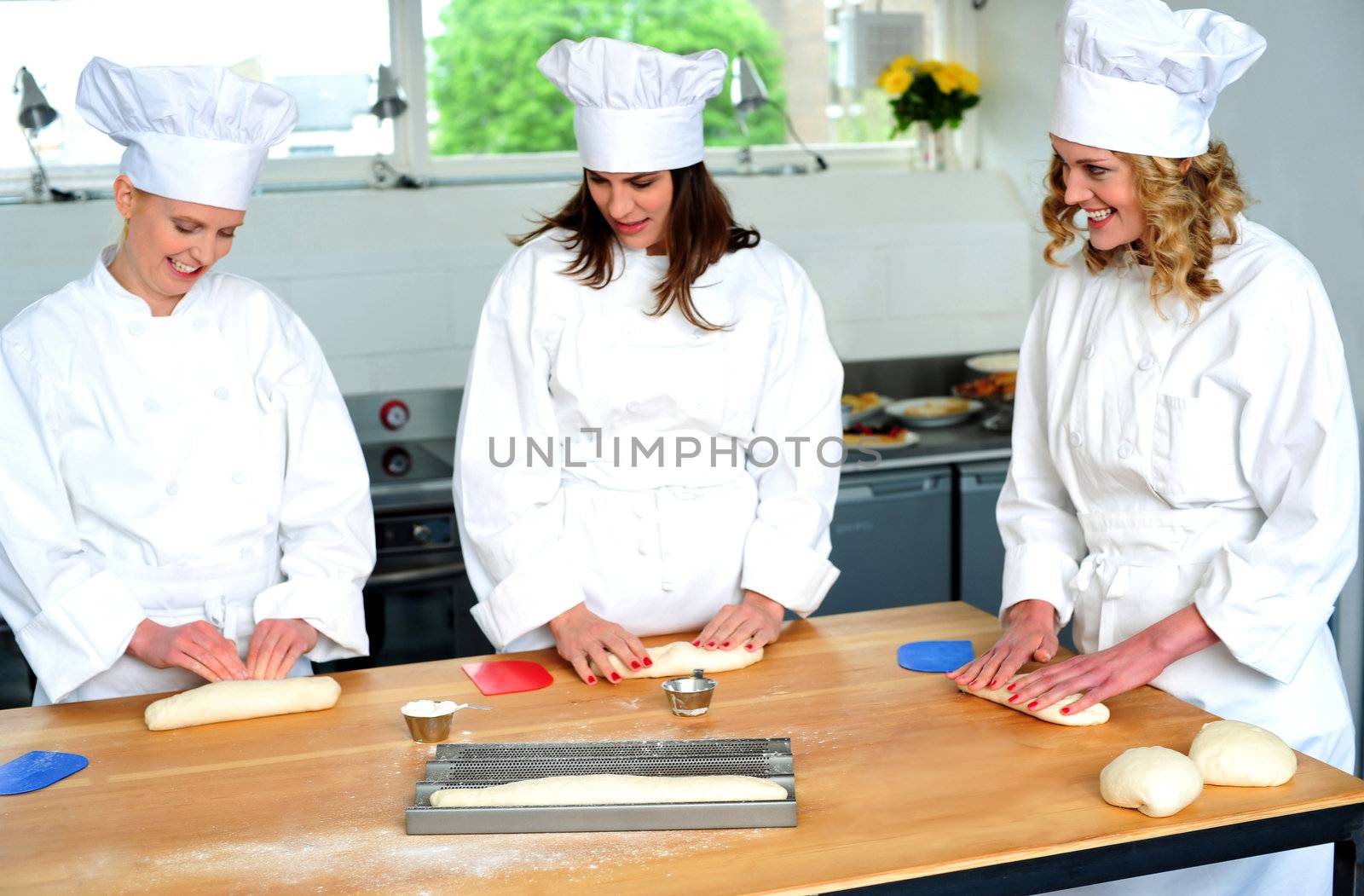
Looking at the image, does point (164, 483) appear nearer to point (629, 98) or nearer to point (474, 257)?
point (629, 98)

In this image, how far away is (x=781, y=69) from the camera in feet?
13.3

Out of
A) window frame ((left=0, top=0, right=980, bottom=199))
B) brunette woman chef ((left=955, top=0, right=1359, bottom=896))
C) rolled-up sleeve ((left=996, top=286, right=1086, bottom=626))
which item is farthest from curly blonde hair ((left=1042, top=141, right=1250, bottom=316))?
window frame ((left=0, top=0, right=980, bottom=199))

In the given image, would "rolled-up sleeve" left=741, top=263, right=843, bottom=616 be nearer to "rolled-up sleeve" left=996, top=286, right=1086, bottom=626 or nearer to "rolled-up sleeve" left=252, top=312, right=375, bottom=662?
Result: "rolled-up sleeve" left=996, top=286, right=1086, bottom=626

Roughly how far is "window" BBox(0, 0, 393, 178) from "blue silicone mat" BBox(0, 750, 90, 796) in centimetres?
216

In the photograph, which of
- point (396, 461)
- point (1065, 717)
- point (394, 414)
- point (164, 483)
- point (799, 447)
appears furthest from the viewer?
point (394, 414)

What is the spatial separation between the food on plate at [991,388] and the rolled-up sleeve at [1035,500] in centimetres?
160

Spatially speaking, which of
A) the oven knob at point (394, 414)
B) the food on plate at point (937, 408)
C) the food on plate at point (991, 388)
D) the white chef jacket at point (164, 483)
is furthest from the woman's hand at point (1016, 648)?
the oven knob at point (394, 414)

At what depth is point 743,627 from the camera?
1.94m

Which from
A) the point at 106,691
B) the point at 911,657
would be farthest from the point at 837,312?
the point at 106,691

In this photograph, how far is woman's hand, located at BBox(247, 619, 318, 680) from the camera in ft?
6.05

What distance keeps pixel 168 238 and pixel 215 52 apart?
1805 millimetres

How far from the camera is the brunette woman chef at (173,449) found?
1837 millimetres

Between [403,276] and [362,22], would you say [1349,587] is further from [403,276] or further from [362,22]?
[362,22]

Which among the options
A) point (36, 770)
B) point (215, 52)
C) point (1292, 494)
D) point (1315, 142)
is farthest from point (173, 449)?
point (1315, 142)
